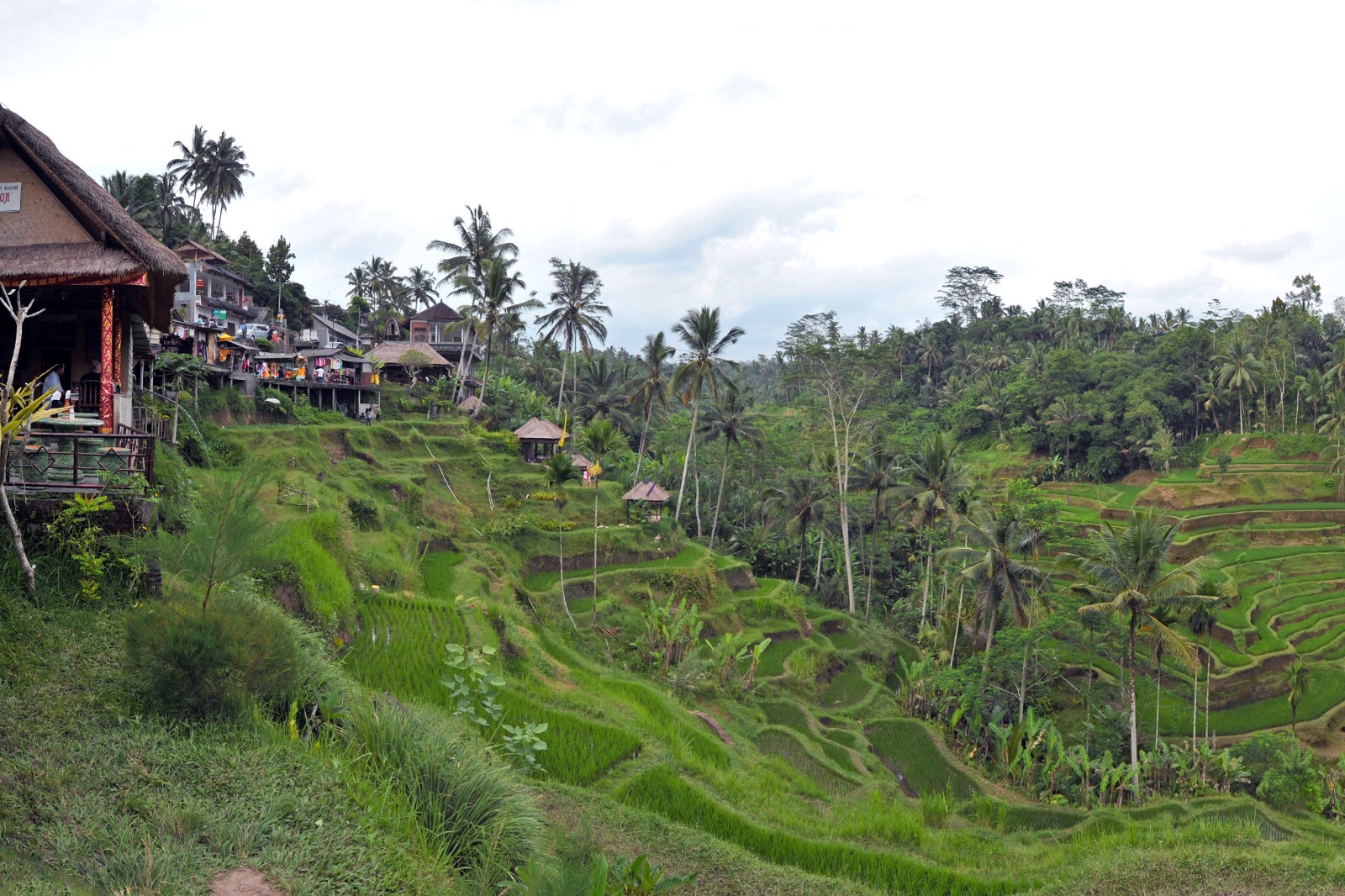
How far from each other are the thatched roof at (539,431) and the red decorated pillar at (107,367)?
26.7 m

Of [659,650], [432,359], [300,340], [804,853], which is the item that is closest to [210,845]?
[804,853]

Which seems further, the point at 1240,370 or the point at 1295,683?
the point at 1240,370

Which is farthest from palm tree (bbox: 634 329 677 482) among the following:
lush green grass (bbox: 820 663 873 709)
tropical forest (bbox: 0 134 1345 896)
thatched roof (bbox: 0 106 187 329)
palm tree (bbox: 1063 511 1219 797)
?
thatched roof (bbox: 0 106 187 329)

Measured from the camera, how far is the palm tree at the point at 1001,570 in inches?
1102

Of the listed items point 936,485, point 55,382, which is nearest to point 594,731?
point 55,382

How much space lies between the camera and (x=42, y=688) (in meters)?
7.65

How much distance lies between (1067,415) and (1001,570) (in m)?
38.1

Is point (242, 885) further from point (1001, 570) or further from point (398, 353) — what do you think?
point (398, 353)

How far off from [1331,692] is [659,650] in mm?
27954

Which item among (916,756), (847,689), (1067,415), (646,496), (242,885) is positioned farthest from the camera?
(1067,415)

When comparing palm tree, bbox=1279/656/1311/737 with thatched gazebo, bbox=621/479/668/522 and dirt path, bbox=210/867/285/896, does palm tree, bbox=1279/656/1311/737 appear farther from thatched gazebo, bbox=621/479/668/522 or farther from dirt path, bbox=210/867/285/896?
dirt path, bbox=210/867/285/896

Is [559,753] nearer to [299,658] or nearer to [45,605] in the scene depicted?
[299,658]

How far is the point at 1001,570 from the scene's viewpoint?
28125mm

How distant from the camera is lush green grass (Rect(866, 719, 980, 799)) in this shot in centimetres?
2335
